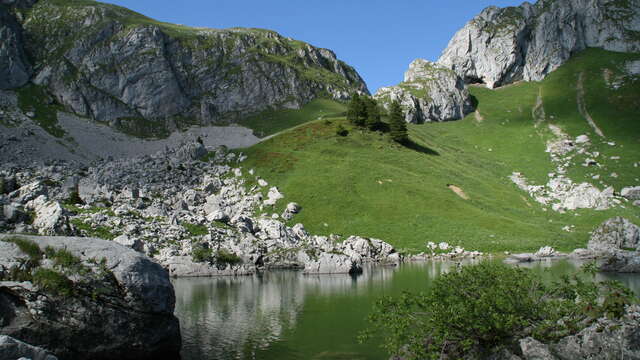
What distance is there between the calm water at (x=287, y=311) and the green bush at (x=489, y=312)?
7.05 meters

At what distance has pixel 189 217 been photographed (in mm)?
95688

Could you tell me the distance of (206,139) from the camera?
18838 centimetres

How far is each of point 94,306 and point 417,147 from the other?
126944mm

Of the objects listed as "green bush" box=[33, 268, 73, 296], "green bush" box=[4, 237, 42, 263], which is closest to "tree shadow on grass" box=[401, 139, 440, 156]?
"green bush" box=[4, 237, 42, 263]

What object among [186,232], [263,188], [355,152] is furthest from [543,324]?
[355,152]

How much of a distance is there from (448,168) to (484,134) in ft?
175

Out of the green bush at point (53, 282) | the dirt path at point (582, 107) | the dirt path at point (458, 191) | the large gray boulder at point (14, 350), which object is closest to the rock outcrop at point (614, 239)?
the dirt path at point (458, 191)

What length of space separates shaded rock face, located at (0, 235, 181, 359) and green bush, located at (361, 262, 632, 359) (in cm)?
1499

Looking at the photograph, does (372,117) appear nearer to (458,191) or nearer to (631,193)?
(458,191)

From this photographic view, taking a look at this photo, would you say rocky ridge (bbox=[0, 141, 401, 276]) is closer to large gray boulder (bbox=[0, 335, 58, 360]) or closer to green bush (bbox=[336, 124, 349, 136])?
green bush (bbox=[336, 124, 349, 136])

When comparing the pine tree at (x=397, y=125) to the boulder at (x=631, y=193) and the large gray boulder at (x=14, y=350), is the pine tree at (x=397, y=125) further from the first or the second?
the large gray boulder at (x=14, y=350)

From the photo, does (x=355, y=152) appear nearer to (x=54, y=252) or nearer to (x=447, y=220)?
(x=447, y=220)

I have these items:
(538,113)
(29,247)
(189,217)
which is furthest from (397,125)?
(29,247)

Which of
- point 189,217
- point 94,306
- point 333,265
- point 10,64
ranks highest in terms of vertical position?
point 10,64
